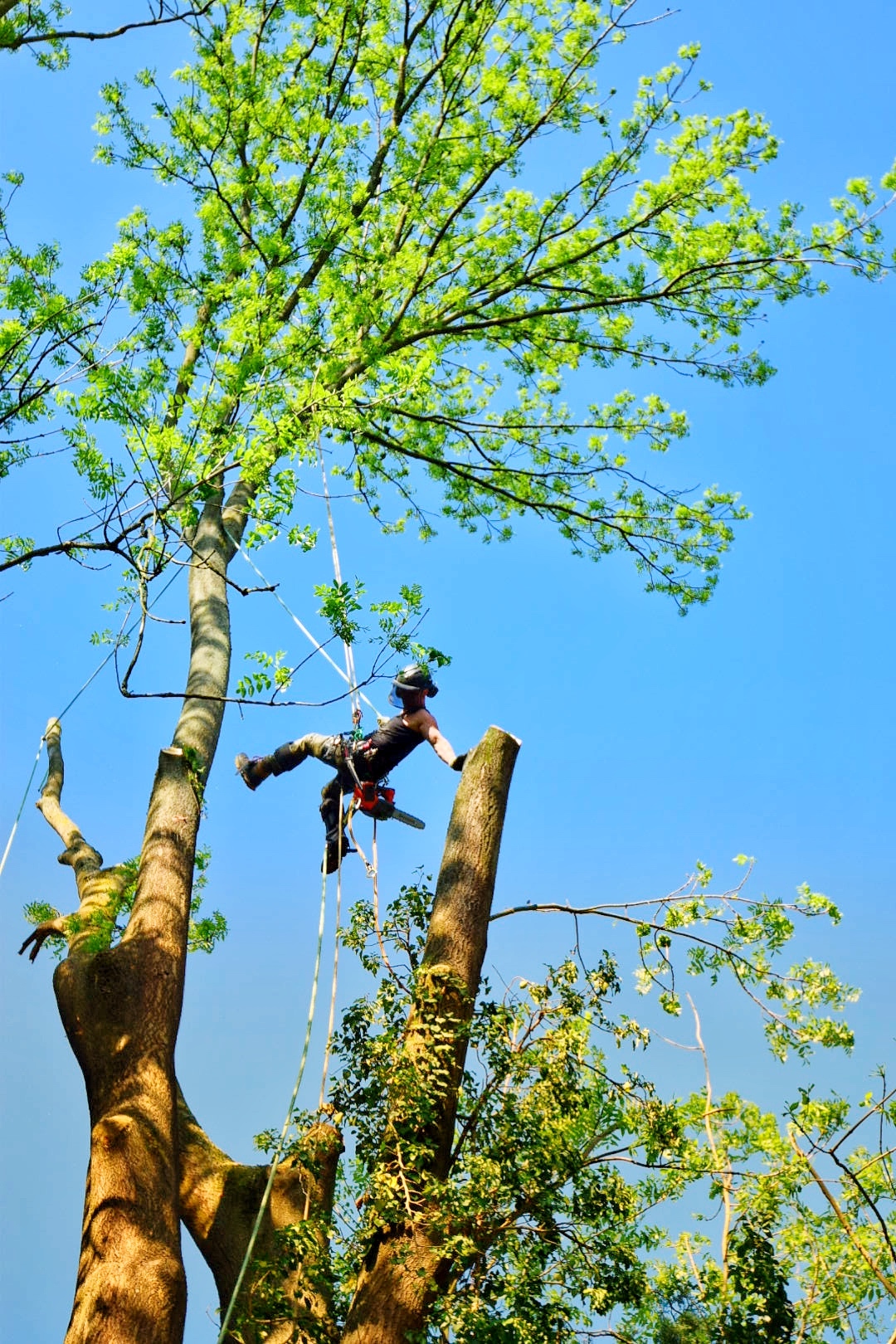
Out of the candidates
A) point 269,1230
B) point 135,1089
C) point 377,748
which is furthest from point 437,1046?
point 377,748

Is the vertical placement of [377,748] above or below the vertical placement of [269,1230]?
above

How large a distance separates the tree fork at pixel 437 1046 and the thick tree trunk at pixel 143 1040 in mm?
780

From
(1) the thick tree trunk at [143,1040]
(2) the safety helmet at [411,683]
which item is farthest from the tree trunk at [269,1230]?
(2) the safety helmet at [411,683]

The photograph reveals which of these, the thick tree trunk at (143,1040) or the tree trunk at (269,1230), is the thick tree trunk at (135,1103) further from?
the tree trunk at (269,1230)

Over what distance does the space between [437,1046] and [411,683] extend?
2197mm

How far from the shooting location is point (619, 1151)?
535 centimetres

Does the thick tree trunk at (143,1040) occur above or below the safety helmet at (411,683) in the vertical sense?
below

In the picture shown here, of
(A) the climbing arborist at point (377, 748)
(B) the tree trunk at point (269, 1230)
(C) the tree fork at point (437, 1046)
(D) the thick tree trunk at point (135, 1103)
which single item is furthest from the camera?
(A) the climbing arborist at point (377, 748)

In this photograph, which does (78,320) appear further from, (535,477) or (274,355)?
(535,477)

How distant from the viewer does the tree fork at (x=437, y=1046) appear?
4.57m

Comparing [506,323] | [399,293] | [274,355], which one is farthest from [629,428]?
[274,355]

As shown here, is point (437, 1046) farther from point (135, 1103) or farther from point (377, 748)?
point (377, 748)

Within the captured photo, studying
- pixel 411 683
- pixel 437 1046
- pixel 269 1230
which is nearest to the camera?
pixel 437 1046

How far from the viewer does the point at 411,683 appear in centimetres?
662
